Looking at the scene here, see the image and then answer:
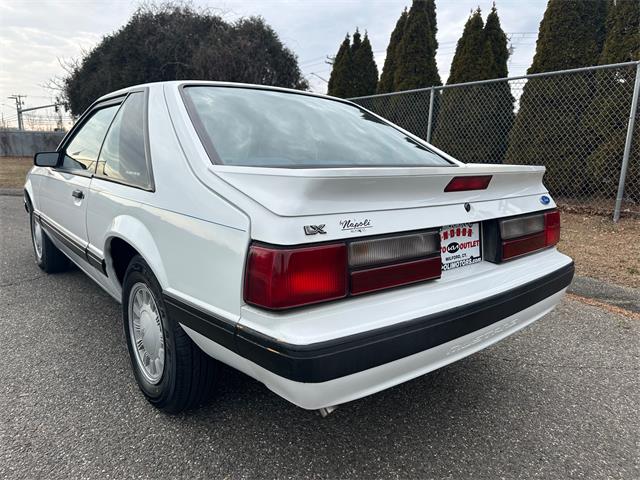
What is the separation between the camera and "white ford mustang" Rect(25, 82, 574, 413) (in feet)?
4.68

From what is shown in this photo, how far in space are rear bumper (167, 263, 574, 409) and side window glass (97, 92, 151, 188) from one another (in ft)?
2.49

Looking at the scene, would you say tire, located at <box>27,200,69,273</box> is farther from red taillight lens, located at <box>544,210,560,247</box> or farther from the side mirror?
red taillight lens, located at <box>544,210,560,247</box>

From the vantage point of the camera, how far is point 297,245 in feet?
4.60

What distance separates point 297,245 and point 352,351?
0.38 metres

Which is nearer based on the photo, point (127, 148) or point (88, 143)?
point (127, 148)

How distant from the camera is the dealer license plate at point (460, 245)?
5.99 ft

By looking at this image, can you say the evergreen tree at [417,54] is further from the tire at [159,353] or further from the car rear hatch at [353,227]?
the tire at [159,353]

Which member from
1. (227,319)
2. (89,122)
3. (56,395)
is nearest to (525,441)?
(227,319)

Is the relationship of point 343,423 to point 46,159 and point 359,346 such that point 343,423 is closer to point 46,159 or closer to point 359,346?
point 359,346

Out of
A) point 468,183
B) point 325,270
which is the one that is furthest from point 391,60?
point 325,270

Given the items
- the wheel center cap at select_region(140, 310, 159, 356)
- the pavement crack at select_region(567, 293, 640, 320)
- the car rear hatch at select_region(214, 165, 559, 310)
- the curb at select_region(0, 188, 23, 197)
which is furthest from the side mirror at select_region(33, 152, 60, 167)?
the curb at select_region(0, 188, 23, 197)

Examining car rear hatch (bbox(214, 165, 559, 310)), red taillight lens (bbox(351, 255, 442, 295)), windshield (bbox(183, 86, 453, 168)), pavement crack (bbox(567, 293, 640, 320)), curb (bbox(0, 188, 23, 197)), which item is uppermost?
windshield (bbox(183, 86, 453, 168))

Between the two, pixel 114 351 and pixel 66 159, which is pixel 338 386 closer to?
pixel 114 351

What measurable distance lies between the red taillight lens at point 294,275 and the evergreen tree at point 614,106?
6.47 m
